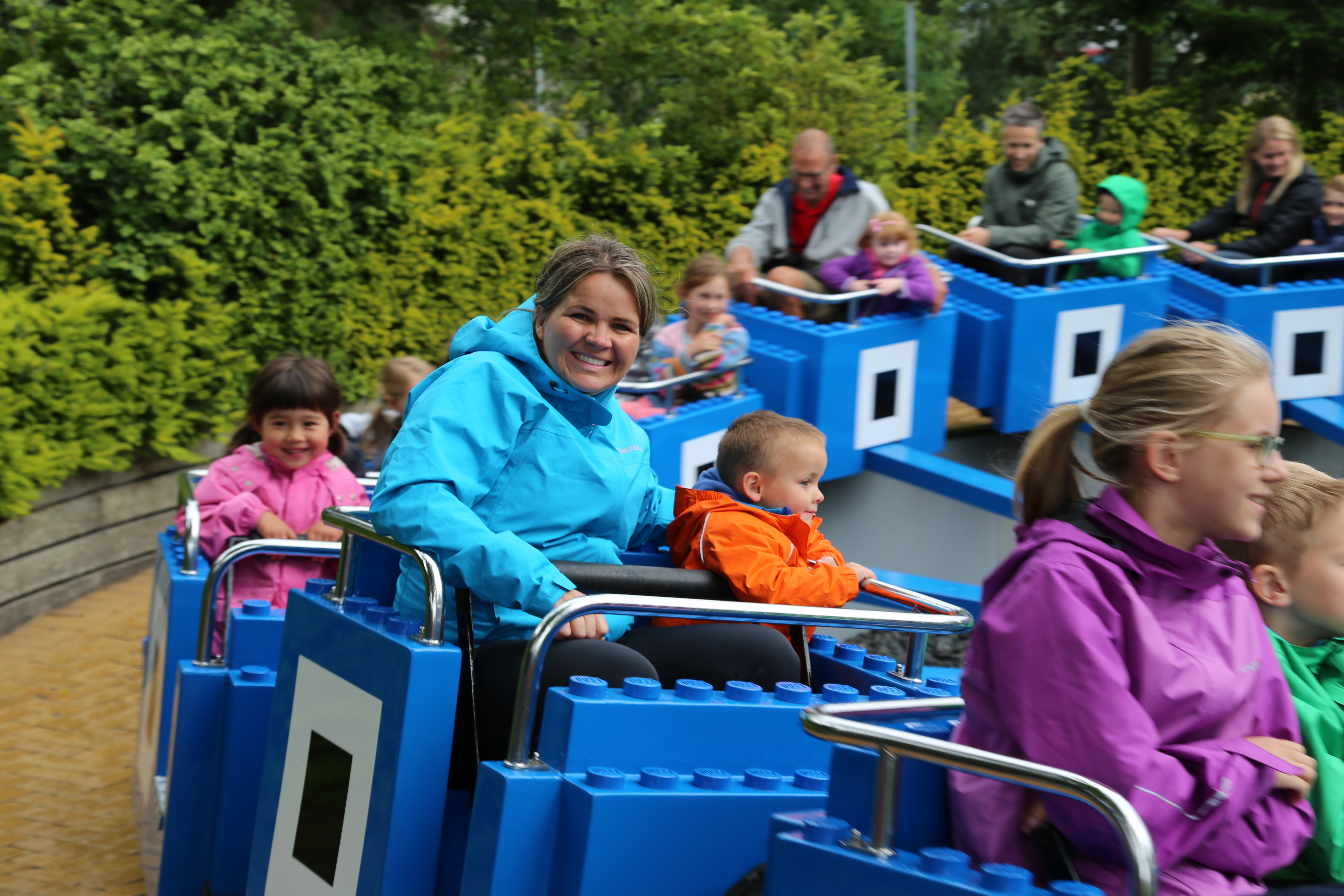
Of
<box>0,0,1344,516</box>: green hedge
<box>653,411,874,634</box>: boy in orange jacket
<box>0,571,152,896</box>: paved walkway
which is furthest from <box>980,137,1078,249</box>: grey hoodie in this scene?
<box>0,571,152,896</box>: paved walkway

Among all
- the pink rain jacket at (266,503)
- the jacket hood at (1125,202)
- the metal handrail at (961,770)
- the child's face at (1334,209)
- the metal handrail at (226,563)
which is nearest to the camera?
the metal handrail at (961,770)

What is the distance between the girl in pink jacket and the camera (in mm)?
3627

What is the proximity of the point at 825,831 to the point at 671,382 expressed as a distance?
394 cm

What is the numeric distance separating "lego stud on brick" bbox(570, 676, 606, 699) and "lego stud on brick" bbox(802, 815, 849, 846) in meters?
0.46

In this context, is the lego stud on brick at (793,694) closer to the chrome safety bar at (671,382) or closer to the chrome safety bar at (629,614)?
the chrome safety bar at (629,614)

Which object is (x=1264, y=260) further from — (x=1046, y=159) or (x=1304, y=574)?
(x=1304, y=574)

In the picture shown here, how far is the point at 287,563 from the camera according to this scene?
365cm

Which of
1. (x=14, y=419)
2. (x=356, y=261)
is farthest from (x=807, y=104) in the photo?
(x=14, y=419)

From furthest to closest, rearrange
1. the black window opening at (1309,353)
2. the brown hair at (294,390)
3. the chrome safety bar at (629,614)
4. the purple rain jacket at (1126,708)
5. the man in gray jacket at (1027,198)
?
the black window opening at (1309,353) < the man in gray jacket at (1027,198) < the brown hair at (294,390) < the chrome safety bar at (629,614) < the purple rain jacket at (1126,708)

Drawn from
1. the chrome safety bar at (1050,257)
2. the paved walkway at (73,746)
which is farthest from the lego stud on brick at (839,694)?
the chrome safety bar at (1050,257)

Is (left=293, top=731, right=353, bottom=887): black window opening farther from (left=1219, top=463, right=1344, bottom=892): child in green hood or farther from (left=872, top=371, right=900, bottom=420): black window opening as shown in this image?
(left=872, top=371, right=900, bottom=420): black window opening

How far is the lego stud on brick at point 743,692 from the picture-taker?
2.11m

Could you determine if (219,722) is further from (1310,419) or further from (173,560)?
(1310,419)

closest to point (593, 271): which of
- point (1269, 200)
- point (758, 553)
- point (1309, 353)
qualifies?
point (758, 553)
